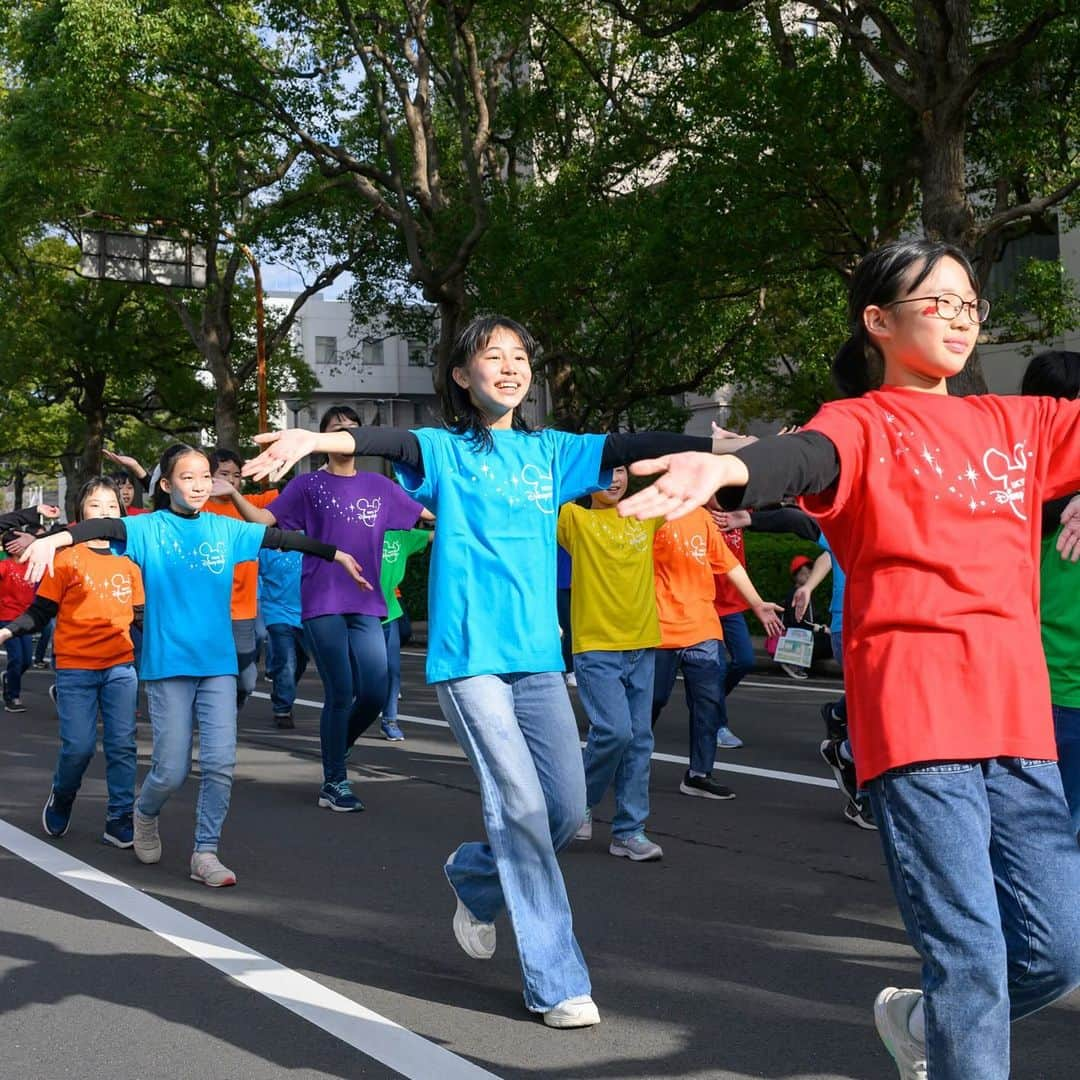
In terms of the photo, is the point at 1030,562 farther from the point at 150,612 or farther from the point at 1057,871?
the point at 150,612

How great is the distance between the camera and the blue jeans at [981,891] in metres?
2.74

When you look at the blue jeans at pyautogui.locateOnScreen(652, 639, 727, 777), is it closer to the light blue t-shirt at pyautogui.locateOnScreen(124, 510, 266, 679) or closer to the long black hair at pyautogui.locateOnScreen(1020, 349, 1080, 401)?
the light blue t-shirt at pyautogui.locateOnScreen(124, 510, 266, 679)

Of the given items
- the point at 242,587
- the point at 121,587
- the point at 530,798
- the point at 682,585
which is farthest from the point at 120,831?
the point at 242,587

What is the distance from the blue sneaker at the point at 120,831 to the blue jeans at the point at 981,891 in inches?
191

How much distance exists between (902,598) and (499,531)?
1765 millimetres

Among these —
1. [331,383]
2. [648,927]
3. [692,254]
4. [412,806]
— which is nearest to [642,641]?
[648,927]

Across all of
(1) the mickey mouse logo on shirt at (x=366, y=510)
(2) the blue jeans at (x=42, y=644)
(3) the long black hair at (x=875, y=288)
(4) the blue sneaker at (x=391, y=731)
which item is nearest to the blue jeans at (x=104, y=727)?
(1) the mickey mouse logo on shirt at (x=366, y=510)

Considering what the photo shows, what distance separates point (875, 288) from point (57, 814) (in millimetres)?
5324

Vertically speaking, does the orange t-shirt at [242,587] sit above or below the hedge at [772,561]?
above

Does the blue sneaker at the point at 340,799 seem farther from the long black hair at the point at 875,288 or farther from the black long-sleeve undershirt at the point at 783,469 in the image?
the black long-sleeve undershirt at the point at 783,469

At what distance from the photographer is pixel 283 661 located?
470 inches

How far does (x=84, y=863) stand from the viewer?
21.7 ft

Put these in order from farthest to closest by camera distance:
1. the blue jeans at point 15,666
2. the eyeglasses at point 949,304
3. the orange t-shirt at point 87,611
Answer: the blue jeans at point 15,666 → the orange t-shirt at point 87,611 → the eyeglasses at point 949,304

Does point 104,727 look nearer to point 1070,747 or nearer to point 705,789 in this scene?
point 705,789
